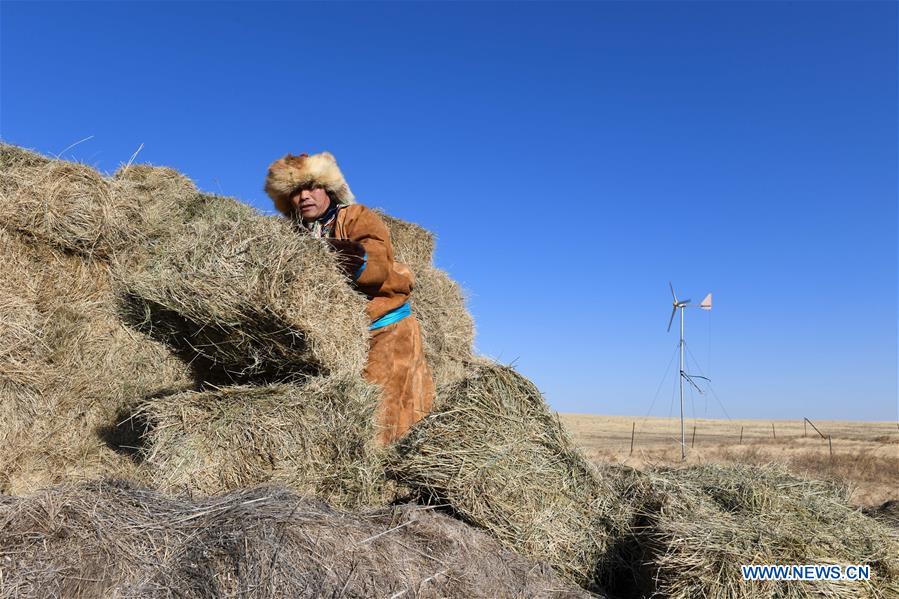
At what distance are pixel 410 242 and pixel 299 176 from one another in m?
3.96

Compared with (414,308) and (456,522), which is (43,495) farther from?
(414,308)

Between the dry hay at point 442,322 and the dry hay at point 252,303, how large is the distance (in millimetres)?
3573

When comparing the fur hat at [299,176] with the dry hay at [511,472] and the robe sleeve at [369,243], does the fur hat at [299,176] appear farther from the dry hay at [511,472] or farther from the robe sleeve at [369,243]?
the dry hay at [511,472]

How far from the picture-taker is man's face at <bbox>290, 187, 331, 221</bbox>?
15.8 feet

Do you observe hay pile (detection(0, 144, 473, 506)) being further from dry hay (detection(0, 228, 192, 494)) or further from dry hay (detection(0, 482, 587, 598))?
dry hay (detection(0, 482, 587, 598))

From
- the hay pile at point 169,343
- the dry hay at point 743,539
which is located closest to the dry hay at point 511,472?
the dry hay at point 743,539

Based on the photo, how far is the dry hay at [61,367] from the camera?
456 centimetres

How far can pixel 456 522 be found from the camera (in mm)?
3264

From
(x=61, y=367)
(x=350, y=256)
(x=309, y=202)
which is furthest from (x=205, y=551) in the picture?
(x=61, y=367)

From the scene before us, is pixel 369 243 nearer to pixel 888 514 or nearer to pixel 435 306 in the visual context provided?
pixel 435 306

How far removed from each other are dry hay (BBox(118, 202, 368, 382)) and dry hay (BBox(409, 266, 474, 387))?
141 inches

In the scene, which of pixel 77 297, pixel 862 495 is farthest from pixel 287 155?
pixel 862 495

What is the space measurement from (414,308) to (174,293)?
4246 millimetres

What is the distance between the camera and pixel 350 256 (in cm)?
419
